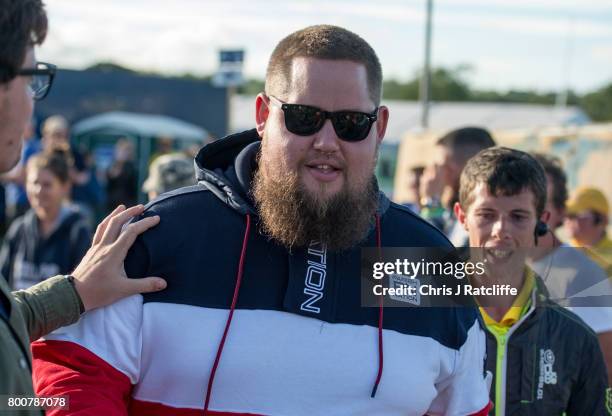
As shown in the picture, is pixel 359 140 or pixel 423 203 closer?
pixel 359 140

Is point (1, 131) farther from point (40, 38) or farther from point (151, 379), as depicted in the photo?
point (151, 379)

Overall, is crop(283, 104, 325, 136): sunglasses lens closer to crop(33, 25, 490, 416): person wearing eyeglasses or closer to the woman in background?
crop(33, 25, 490, 416): person wearing eyeglasses

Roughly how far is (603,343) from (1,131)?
2.90 m

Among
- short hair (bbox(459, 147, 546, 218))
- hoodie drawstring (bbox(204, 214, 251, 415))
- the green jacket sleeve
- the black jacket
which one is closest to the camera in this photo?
the green jacket sleeve

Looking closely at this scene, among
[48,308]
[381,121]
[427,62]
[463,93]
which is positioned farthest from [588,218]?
[463,93]

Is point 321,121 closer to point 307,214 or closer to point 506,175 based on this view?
point 307,214

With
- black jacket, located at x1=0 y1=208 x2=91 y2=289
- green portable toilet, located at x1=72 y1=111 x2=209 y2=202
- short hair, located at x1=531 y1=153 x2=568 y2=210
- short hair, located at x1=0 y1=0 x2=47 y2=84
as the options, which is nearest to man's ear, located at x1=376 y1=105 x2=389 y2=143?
short hair, located at x1=0 y1=0 x2=47 y2=84

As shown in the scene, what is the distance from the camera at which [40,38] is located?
2137 mm

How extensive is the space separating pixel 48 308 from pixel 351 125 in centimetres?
112

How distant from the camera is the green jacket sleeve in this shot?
2.56m

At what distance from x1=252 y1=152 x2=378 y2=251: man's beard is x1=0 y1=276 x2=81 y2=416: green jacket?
26.9 inches

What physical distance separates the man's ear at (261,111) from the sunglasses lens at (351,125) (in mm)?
297

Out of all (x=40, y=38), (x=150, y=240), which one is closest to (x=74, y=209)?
(x=150, y=240)

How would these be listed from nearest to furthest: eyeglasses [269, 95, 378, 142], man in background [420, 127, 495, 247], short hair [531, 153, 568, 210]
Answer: eyeglasses [269, 95, 378, 142] → short hair [531, 153, 568, 210] → man in background [420, 127, 495, 247]
